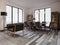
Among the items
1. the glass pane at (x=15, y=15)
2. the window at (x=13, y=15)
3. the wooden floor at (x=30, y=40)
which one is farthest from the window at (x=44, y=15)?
the wooden floor at (x=30, y=40)

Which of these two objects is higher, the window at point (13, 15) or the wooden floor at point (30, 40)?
the window at point (13, 15)

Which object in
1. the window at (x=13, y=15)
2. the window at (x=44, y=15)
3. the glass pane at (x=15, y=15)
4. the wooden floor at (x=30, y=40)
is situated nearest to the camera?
the wooden floor at (x=30, y=40)

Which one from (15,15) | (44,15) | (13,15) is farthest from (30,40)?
(44,15)

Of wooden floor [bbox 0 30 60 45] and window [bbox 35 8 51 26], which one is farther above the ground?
window [bbox 35 8 51 26]

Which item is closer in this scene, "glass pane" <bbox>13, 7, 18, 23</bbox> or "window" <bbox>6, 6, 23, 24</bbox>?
"window" <bbox>6, 6, 23, 24</bbox>

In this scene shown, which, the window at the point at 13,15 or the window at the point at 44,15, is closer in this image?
the window at the point at 13,15

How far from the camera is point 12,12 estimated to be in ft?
37.2

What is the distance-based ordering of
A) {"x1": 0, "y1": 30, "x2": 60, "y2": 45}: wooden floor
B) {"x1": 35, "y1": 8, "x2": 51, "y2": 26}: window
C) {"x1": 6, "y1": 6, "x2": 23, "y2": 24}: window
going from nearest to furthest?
{"x1": 0, "y1": 30, "x2": 60, "y2": 45}: wooden floor → {"x1": 6, "y1": 6, "x2": 23, "y2": 24}: window → {"x1": 35, "y1": 8, "x2": 51, "y2": 26}: window

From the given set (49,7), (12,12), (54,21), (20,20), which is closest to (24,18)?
(20,20)

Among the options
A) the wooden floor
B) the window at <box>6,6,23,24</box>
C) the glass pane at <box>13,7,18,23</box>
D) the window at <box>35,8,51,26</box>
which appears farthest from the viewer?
the window at <box>35,8,51,26</box>

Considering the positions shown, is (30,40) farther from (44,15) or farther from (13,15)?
(44,15)

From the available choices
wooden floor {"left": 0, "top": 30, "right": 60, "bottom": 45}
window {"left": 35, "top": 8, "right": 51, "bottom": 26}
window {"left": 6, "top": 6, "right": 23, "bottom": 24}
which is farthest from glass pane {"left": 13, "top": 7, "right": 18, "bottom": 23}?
wooden floor {"left": 0, "top": 30, "right": 60, "bottom": 45}

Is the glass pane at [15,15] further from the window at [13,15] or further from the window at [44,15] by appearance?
the window at [44,15]

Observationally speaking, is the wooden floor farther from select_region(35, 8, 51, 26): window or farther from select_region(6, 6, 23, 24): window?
select_region(35, 8, 51, 26): window
